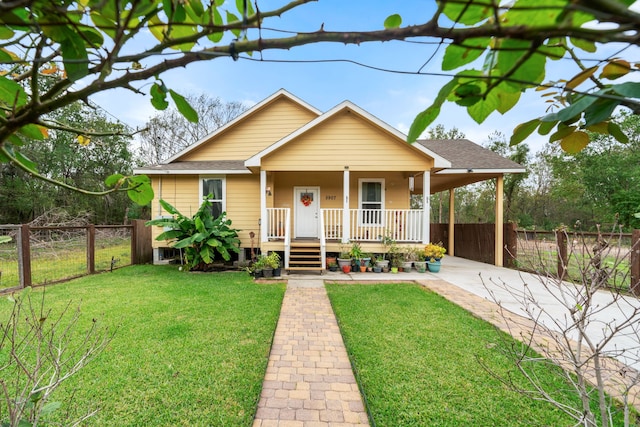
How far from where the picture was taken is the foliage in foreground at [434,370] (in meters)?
2.42

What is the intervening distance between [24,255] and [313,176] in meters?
8.43

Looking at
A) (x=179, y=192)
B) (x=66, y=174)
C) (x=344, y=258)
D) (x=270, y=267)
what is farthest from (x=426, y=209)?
(x=66, y=174)

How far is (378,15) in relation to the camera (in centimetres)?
75

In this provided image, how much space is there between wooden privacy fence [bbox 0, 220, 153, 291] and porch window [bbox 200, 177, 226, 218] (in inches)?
112

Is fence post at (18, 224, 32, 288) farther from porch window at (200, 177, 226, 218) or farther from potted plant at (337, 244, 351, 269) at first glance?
potted plant at (337, 244, 351, 269)

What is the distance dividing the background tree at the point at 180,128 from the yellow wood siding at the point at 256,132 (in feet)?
45.1

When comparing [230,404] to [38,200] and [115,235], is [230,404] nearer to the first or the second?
[115,235]

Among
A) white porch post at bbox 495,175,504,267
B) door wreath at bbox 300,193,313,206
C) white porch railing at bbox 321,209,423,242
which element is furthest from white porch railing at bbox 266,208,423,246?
white porch post at bbox 495,175,504,267

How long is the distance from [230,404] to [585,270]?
122 inches

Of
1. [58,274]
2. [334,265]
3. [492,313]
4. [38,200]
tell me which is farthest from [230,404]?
[38,200]

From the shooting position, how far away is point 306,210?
10.7m

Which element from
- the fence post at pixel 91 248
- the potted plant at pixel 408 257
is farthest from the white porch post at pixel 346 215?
Answer: the fence post at pixel 91 248

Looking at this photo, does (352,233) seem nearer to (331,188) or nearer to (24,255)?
(331,188)

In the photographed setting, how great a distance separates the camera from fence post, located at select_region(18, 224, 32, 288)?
630 centimetres
